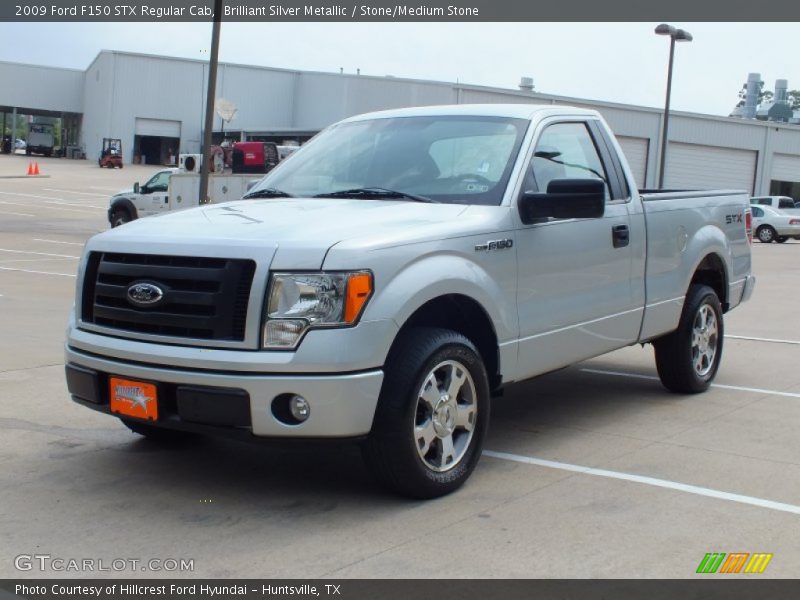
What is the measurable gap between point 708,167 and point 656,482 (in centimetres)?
5167

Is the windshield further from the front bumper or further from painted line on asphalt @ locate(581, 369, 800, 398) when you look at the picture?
painted line on asphalt @ locate(581, 369, 800, 398)

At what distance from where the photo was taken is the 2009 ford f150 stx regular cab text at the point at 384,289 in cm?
464

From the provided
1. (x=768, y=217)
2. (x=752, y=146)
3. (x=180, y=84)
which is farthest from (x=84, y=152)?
(x=768, y=217)

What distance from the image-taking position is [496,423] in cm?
682

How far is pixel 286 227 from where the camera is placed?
16.4 ft

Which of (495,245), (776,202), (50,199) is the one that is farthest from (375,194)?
(50,199)

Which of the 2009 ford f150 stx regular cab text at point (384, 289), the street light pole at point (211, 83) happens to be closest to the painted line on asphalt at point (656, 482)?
the 2009 ford f150 stx regular cab text at point (384, 289)

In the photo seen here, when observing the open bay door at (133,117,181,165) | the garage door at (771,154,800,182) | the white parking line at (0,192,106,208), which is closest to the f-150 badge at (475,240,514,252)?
the white parking line at (0,192,106,208)

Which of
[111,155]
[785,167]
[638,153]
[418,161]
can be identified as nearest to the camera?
[418,161]

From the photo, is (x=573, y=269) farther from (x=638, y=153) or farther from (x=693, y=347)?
(x=638, y=153)

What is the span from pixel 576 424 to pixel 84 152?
77.8 metres

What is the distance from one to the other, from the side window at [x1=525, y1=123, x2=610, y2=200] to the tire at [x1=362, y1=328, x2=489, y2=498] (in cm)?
129

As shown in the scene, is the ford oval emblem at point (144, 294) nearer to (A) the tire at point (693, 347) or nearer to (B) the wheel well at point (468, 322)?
(B) the wheel well at point (468, 322)

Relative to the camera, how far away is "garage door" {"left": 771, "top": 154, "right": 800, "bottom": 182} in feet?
187
